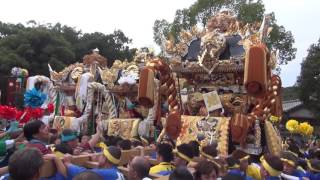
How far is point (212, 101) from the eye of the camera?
8.43 metres

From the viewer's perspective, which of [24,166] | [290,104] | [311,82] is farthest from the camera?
[290,104]

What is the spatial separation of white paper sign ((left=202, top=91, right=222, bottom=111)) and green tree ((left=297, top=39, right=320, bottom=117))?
49.5 feet

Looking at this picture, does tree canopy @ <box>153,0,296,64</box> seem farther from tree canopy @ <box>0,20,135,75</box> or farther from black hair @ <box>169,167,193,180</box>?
black hair @ <box>169,167,193,180</box>

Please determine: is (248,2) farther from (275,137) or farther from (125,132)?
(275,137)

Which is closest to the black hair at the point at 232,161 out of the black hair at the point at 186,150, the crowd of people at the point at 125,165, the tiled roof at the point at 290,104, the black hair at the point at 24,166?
the crowd of people at the point at 125,165

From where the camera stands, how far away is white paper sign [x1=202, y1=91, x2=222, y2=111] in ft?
27.5

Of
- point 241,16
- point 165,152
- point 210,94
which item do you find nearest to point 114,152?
point 165,152

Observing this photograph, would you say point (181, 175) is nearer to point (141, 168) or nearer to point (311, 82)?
point (141, 168)

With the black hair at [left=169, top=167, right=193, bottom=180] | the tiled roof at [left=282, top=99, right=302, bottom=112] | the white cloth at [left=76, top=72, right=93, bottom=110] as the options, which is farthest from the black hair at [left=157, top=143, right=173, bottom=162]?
the tiled roof at [left=282, top=99, right=302, bottom=112]

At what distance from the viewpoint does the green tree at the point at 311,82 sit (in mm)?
22266

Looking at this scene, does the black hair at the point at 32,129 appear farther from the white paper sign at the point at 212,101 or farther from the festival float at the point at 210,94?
the white paper sign at the point at 212,101

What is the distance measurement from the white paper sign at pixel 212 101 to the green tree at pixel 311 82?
1509 cm

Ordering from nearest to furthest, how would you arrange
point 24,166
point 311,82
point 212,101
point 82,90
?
1. point 24,166
2. point 212,101
3. point 82,90
4. point 311,82

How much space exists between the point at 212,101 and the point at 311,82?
1569cm
